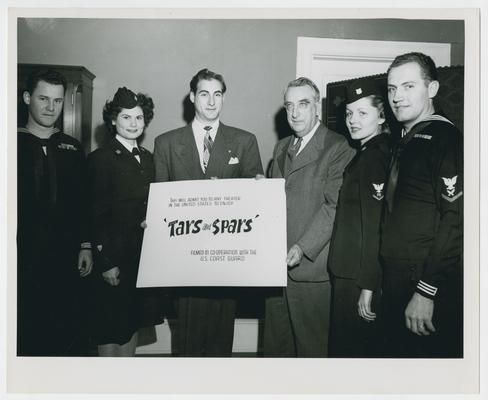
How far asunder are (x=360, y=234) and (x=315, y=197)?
277 millimetres

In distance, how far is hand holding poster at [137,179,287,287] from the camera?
2.02m

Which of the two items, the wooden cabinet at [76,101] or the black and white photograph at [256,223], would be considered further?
the wooden cabinet at [76,101]

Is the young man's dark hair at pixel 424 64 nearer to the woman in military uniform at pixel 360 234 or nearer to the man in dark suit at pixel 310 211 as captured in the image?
the woman in military uniform at pixel 360 234

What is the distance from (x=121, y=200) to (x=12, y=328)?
0.80 metres

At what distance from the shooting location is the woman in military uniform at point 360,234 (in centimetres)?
196

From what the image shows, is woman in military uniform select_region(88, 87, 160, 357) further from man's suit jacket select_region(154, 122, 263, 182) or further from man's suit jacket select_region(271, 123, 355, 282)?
man's suit jacket select_region(271, 123, 355, 282)

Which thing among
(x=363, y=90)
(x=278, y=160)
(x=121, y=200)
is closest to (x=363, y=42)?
(x=363, y=90)

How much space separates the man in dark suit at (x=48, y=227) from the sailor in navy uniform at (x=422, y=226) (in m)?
1.55

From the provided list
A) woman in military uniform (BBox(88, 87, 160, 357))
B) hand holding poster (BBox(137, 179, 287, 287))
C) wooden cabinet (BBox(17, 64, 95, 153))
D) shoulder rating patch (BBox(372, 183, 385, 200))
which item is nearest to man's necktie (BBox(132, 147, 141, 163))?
woman in military uniform (BBox(88, 87, 160, 357))

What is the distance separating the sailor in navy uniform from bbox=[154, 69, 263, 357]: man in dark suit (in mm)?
746

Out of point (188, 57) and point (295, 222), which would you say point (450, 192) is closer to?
point (295, 222)

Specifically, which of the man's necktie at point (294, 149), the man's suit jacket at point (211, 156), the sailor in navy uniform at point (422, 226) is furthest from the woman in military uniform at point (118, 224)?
the sailor in navy uniform at point (422, 226)

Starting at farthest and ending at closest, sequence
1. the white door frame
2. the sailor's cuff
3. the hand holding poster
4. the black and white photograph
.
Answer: the white door frame → the hand holding poster → the black and white photograph → the sailor's cuff

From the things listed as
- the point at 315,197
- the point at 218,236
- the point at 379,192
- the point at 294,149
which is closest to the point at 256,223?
the point at 218,236
